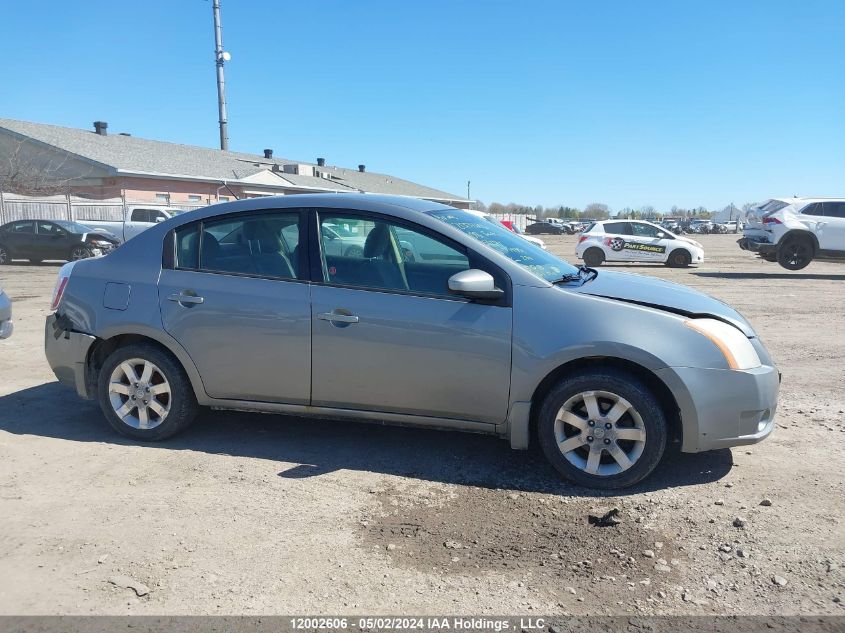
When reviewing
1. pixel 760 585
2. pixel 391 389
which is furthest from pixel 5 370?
pixel 760 585

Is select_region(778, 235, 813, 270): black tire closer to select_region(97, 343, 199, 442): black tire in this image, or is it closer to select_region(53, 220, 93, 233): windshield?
select_region(97, 343, 199, 442): black tire

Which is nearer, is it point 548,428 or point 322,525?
point 322,525

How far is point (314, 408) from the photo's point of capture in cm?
446

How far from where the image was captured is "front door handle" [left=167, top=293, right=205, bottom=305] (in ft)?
15.1

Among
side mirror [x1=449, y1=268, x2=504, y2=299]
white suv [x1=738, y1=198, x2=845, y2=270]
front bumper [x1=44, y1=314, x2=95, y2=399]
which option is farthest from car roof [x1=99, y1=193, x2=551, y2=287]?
white suv [x1=738, y1=198, x2=845, y2=270]

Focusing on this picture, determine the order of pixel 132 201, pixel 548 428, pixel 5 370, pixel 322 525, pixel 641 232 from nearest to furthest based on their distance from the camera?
pixel 322 525
pixel 548 428
pixel 5 370
pixel 641 232
pixel 132 201

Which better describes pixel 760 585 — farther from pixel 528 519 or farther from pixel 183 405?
pixel 183 405

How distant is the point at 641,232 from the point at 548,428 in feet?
66.0

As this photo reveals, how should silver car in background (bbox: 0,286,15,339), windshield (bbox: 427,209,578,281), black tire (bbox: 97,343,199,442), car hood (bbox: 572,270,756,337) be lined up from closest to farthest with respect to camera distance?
1. car hood (bbox: 572,270,756,337)
2. windshield (bbox: 427,209,578,281)
3. black tire (bbox: 97,343,199,442)
4. silver car in background (bbox: 0,286,15,339)

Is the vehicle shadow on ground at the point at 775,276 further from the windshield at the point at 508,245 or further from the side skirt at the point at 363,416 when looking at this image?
the side skirt at the point at 363,416

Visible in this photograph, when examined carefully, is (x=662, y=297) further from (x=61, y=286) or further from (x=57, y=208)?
(x=57, y=208)

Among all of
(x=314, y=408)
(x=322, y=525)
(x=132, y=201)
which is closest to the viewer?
(x=322, y=525)

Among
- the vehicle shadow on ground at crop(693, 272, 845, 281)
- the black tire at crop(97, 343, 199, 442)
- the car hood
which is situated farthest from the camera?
the vehicle shadow on ground at crop(693, 272, 845, 281)

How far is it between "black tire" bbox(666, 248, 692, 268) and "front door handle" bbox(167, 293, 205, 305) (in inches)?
790
